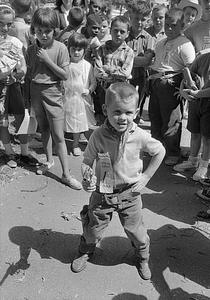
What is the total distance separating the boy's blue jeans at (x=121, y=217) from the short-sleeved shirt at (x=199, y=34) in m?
2.47

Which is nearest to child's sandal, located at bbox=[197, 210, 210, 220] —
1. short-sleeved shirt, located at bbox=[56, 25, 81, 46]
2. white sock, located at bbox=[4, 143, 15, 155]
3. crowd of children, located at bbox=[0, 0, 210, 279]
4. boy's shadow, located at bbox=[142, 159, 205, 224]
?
boy's shadow, located at bbox=[142, 159, 205, 224]

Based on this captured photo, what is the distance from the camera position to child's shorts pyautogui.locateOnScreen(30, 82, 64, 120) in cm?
405

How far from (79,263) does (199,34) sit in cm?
300

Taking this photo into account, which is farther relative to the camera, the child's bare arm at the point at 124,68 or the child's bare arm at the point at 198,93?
the child's bare arm at the point at 124,68

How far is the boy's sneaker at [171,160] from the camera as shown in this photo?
485cm

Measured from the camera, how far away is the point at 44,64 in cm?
394

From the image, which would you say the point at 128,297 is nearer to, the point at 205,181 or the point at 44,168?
the point at 205,181

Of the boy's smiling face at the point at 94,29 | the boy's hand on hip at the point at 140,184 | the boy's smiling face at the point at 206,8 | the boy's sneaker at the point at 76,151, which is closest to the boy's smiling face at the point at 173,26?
the boy's smiling face at the point at 206,8

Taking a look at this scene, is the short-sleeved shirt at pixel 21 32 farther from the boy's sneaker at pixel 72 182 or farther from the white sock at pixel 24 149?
the boy's sneaker at pixel 72 182

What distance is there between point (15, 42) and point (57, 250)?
93.0 inches

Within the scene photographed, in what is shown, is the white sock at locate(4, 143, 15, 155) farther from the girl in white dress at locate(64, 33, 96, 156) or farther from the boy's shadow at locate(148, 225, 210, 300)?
the boy's shadow at locate(148, 225, 210, 300)

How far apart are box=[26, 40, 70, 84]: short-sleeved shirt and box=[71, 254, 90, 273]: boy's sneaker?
1.93m

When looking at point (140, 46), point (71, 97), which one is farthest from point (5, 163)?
point (140, 46)

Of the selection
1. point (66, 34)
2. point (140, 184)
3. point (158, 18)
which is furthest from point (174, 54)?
point (140, 184)
